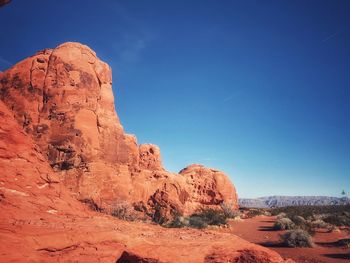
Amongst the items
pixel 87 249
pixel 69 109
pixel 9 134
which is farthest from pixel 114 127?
pixel 87 249

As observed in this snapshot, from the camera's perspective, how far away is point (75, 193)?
2002 cm

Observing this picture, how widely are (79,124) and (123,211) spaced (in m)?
7.53

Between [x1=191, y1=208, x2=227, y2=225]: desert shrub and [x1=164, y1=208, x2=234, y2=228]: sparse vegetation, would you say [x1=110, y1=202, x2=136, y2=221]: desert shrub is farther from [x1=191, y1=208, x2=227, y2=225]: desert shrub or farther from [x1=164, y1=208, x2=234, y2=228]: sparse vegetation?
[x1=191, y1=208, x2=227, y2=225]: desert shrub

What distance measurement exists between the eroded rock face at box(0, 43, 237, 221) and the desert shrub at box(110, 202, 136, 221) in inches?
28.4

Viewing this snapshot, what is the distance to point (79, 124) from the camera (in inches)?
830

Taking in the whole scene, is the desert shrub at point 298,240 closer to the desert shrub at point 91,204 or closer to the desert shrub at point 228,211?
the desert shrub at point 91,204

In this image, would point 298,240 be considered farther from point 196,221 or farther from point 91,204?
point 91,204

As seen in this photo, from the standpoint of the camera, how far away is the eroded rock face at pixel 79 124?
20.5 meters

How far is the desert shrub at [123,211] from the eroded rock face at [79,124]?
0.72m

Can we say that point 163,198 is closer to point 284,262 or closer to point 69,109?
point 69,109

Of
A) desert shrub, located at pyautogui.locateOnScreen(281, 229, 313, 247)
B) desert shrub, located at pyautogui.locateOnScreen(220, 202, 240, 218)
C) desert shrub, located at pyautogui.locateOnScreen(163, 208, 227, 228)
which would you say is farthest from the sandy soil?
desert shrub, located at pyautogui.locateOnScreen(220, 202, 240, 218)

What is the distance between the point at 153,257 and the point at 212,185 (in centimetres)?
3667

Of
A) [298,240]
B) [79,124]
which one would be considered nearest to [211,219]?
[298,240]

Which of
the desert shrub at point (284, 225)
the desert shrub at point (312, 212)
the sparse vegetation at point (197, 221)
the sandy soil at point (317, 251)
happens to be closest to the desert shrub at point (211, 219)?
the sparse vegetation at point (197, 221)
